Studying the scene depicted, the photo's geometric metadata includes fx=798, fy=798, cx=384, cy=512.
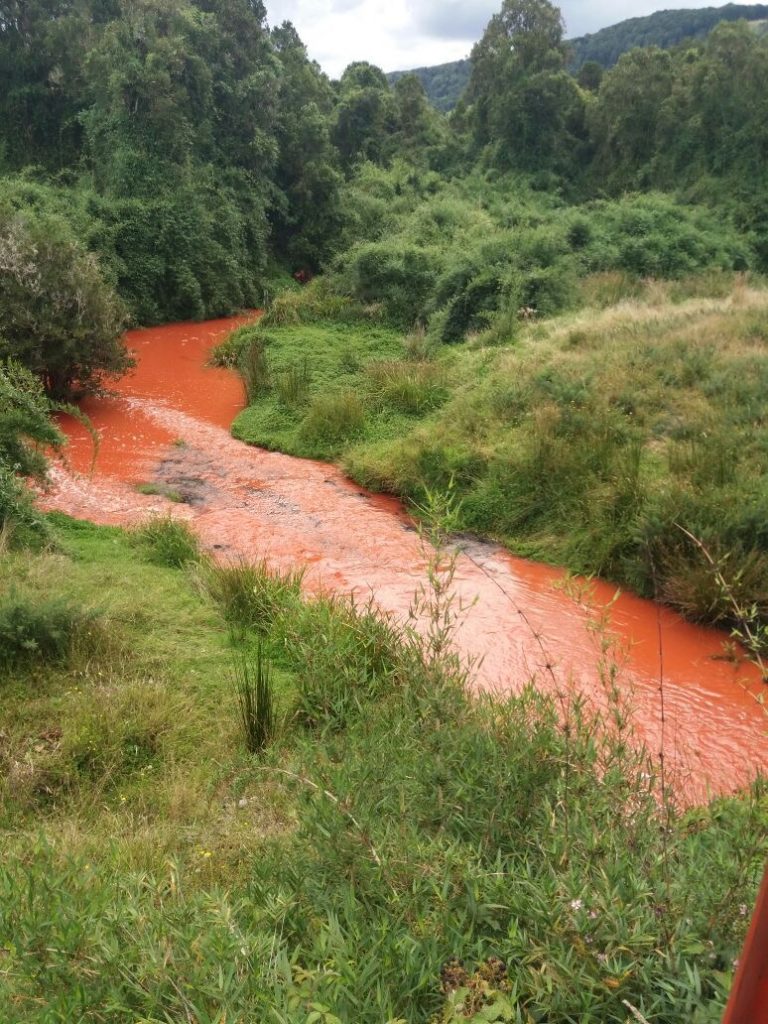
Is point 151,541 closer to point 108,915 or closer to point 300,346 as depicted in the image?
point 108,915

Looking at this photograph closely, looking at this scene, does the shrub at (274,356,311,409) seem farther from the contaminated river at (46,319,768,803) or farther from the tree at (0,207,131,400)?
the tree at (0,207,131,400)

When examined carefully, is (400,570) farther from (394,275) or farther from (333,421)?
(394,275)

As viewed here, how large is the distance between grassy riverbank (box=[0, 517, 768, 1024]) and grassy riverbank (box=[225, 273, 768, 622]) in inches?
111

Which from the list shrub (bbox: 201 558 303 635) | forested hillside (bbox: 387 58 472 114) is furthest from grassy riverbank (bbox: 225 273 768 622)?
forested hillside (bbox: 387 58 472 114)

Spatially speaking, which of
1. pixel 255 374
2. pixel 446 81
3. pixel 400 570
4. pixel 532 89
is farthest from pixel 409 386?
pixel 446 81

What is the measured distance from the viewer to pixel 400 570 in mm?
7715

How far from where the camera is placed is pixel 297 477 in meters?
10.3

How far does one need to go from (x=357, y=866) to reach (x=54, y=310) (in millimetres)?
11296

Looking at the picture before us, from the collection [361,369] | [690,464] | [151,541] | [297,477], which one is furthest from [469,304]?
[151,541]

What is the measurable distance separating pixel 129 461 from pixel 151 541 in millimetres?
3528

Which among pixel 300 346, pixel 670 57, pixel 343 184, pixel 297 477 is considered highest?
pixel 670 57

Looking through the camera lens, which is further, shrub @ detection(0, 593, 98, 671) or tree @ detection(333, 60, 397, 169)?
tree @ detection(333, 60, 397, 169)

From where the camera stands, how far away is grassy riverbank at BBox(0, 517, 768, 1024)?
1768 mm

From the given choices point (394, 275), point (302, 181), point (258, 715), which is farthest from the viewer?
point (302, 181)
